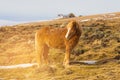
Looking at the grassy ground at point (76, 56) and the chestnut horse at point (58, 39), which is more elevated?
the chestnut horse at point (58, 39)

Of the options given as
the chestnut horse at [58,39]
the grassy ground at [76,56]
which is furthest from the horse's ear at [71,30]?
the grassy ground at [76,56]

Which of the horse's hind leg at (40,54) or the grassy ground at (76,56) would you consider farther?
the horse's hind leg at (40,54)

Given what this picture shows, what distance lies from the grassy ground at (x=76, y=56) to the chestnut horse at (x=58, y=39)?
3.91 ft

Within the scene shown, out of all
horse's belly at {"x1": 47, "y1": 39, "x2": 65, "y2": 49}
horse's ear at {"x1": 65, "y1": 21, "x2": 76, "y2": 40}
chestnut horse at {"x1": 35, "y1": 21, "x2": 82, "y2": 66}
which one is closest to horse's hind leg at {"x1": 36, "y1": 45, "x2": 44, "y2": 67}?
chestnut horse at {"x1": 35, "y1": 21, "x2": 82, "y2": 66}

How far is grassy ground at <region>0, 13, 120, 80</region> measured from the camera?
31469 millimetres

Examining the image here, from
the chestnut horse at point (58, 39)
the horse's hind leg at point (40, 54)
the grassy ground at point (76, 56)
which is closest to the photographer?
the grassy ground at point (76, 56)

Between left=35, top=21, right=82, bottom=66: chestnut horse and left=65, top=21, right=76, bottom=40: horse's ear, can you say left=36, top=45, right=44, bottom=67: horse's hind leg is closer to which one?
left=35, top=21, right=82, bottom=66: chestnut horse

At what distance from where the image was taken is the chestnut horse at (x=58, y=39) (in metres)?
33.5

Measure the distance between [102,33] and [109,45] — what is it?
6.73 m

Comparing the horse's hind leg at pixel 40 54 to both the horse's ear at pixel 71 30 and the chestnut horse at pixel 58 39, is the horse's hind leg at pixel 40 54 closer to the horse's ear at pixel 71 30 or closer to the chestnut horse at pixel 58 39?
the chestnut horse at pixel 58 39

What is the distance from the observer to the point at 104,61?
37.0 meters

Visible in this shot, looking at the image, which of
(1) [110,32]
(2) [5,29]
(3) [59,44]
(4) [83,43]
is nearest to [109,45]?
(4) [83,43]

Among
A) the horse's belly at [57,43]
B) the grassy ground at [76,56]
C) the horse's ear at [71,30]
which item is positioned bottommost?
the grassy ground at [76,56]

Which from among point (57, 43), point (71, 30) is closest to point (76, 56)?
point (57, 43)
